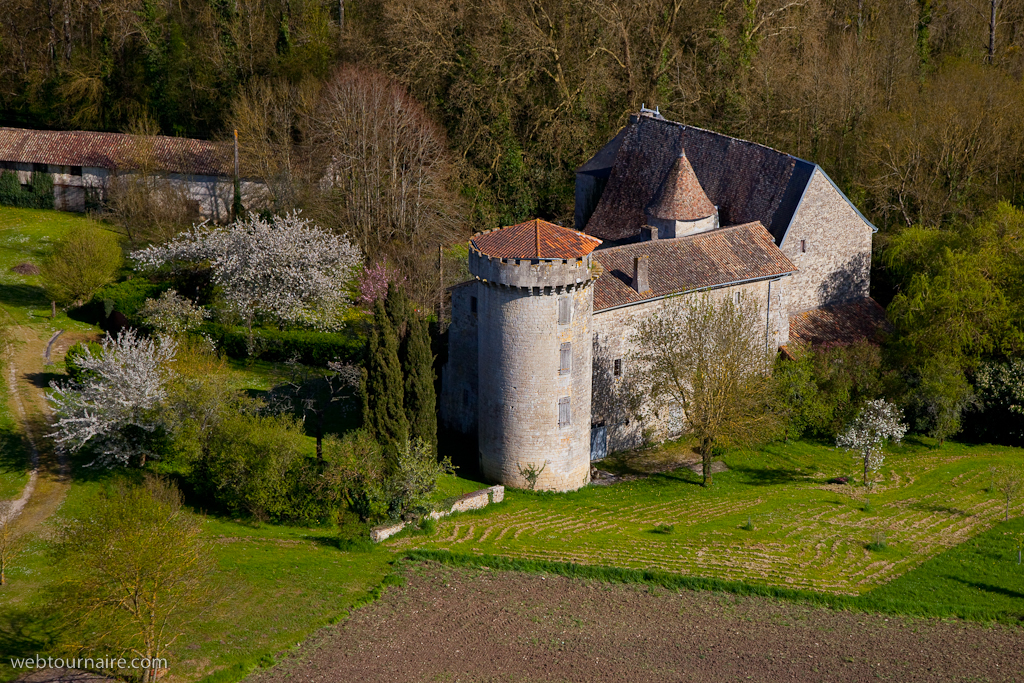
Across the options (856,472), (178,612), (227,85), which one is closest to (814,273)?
(856,472)

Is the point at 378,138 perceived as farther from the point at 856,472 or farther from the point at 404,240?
the point at 856,472

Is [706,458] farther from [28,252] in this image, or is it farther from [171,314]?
[28,252]

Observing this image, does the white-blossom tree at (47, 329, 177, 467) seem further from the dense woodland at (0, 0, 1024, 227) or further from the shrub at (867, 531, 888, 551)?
the dense woodland at (0, 0, 1024, 227)

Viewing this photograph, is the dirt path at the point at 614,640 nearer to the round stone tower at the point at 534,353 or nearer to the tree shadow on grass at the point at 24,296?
the round stone tower at the point at 534,353

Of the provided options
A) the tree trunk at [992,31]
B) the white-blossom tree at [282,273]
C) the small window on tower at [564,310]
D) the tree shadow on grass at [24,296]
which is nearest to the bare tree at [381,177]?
the white-blossom tree at [282,273]

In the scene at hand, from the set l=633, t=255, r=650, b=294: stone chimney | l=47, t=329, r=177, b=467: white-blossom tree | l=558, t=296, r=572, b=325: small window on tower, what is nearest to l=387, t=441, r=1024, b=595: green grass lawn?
l=558, t=296, r=572, b=325: small window on tower

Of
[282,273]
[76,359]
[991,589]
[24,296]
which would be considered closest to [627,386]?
[991,589]
